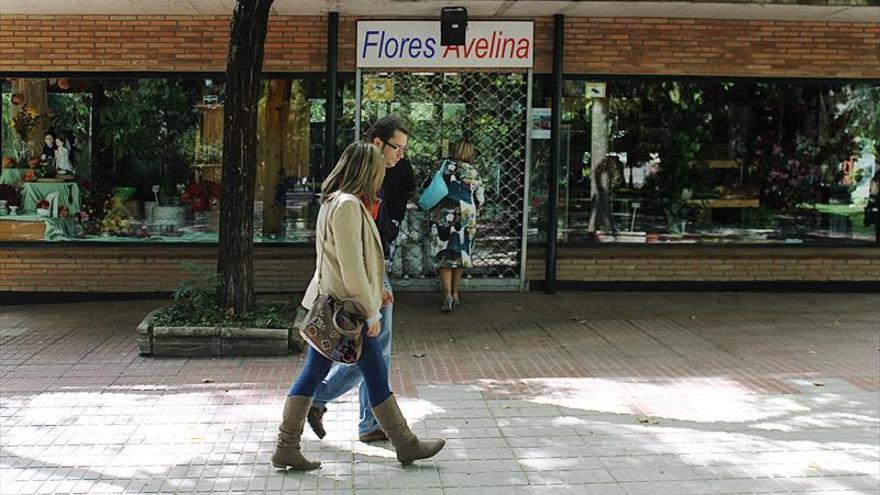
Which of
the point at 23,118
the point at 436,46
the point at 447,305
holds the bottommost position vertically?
the point at 447,305

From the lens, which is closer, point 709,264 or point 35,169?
point 35,169

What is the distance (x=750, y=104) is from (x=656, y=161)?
1.33m

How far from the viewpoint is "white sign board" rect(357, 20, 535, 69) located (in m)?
9.79

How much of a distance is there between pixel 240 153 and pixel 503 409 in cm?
330

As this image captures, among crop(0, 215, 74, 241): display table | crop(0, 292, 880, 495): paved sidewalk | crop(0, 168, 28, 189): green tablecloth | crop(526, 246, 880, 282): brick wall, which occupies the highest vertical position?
crop(0, 168, 28, 189): green tablecloth

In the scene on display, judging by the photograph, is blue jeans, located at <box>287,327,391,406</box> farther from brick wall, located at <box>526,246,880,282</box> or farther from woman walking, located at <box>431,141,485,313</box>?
brick wall, located at <box>526,246,880,282</box>

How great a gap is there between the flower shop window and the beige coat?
238 inches

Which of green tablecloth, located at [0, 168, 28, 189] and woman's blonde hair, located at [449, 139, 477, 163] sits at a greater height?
woman's blonde hair, located at [449, 139, 477, 163]

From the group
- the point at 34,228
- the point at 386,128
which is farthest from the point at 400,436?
the point at 34,228

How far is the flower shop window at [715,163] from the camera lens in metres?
10.4

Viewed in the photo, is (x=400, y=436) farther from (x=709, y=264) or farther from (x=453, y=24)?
(x=709, y=264)

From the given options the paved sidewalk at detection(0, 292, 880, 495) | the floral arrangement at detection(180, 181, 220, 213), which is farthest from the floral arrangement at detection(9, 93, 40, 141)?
the paved sidewalk at detection(0, 292, 880, 495)

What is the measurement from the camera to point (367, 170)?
4.57 meters

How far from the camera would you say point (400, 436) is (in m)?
4.64
